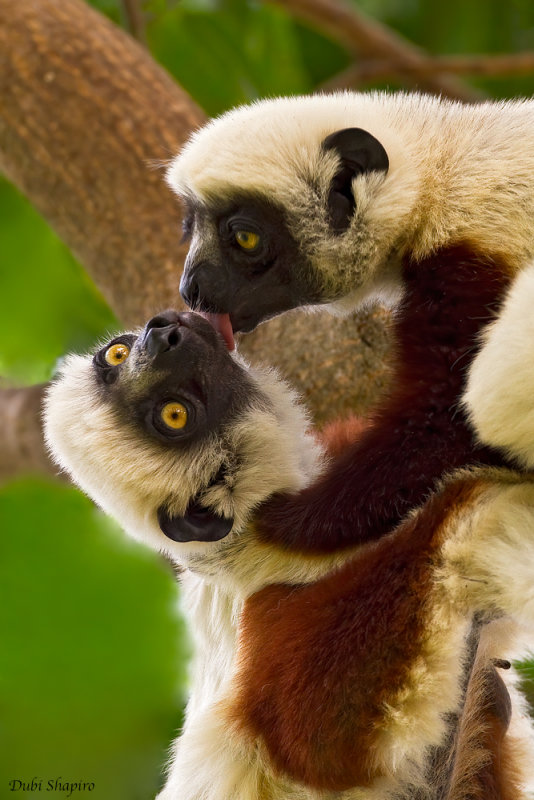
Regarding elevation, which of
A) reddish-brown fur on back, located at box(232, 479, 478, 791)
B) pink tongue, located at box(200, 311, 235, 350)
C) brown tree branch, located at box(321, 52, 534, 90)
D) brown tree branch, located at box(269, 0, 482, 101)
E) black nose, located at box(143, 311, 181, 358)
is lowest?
reddish-brown fur on back, located at box(232, 479, 478, 791)

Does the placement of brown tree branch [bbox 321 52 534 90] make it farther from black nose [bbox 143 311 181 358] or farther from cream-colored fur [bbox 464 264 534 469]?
cream-colored fur [bbox 464 264 534 469]

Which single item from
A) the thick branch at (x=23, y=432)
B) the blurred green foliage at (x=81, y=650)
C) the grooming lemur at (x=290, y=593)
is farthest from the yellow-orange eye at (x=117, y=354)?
the thick branch at (x=23, y=432)

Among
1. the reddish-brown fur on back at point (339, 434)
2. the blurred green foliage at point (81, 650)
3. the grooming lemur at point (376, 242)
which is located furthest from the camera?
the reddish-brown fur on back at point (339, 434)

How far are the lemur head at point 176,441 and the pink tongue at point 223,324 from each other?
0.12 feet

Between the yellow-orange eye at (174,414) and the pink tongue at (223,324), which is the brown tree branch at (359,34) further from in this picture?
the yellow-orange eye at (174,414)

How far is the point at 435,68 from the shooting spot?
20.0 ft

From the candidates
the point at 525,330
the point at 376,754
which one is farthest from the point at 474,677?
the point at 525,330

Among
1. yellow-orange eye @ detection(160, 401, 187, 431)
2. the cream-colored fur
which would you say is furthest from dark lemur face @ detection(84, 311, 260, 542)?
the cream-colored fur

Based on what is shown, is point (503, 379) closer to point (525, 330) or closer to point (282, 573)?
point (525, 330)

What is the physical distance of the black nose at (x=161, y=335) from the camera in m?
3.07

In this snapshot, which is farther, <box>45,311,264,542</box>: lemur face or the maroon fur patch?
<box>45,311,264,542</box>: lemur face

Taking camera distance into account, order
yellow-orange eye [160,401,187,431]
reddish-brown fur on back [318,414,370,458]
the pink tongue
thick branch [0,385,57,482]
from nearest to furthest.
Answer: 1. yellow-orange eye [160,401,187,431]
2. the pink tongue
3. reddish-brown fur on back [318,414,370,458]
4. thick branch [0,385,57,482]

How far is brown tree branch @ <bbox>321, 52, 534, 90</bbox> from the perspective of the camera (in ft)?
19.4

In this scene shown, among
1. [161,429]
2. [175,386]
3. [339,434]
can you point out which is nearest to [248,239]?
[175,386]
